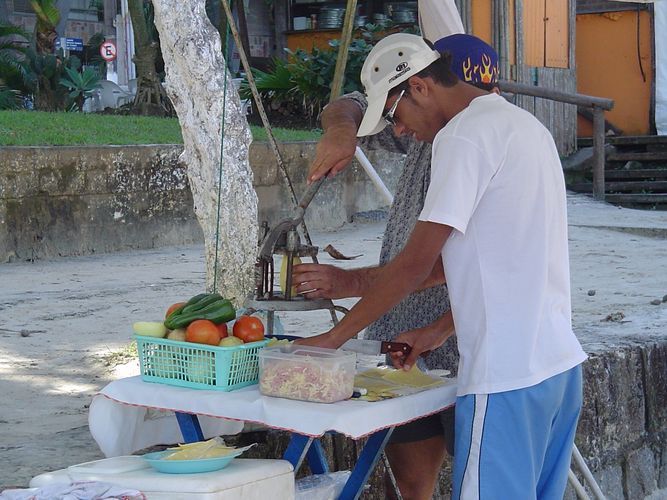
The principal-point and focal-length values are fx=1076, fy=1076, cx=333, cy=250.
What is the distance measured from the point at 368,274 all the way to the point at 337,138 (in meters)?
0.45

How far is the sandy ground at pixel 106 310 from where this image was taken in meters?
4.63

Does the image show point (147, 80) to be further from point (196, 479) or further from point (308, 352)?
point (196, 479)

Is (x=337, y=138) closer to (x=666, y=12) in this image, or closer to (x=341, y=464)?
(x=341, y=464)

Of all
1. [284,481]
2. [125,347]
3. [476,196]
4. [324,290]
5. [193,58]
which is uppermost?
[193,58]

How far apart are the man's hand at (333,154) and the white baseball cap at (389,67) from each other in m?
0.33

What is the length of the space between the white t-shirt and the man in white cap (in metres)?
0.41

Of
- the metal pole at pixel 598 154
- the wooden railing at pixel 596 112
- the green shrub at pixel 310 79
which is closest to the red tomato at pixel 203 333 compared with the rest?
the wooden railing at pixel 596 112

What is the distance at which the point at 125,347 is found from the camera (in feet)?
20.7

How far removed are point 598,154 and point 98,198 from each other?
6.09 meters

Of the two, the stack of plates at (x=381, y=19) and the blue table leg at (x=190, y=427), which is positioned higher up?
the stack of plates at (x=381, y=19)

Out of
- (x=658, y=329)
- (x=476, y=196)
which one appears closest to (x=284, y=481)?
(x=476, y=196)

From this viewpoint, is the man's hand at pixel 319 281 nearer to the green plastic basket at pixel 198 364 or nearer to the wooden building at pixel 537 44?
the green plastic basket at pixel 198 364

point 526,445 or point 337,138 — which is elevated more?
point 337,138

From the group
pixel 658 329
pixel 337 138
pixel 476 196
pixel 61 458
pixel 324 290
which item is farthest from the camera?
pixel 658 329
